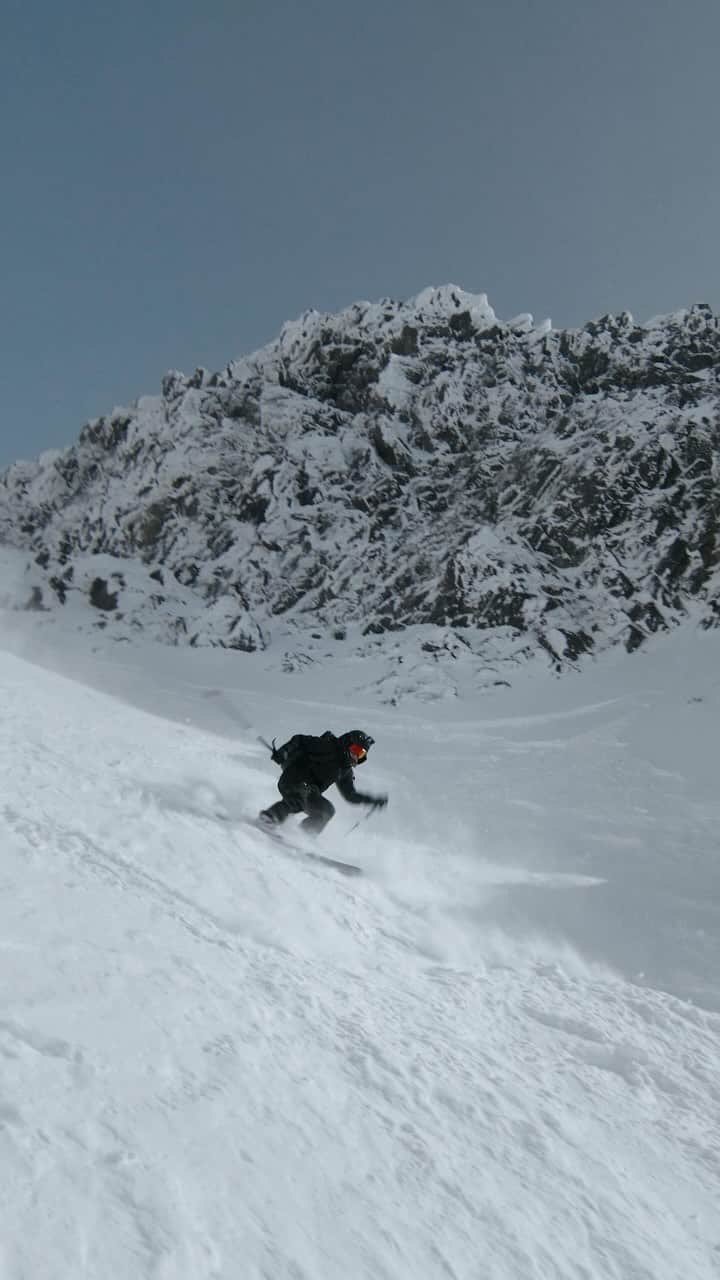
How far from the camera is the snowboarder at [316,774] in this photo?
7.41m

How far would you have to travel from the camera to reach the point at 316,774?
762 centimetres

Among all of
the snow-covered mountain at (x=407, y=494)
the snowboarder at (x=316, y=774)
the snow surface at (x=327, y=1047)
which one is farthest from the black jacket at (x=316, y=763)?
the snow-covered mountain at (x=407, y=494)

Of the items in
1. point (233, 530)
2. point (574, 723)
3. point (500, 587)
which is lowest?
point (574, 723)

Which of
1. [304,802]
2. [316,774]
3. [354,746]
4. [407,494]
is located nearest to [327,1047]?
[304,802]

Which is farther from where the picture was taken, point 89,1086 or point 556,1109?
point 556,1109

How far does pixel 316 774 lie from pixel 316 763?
116mm

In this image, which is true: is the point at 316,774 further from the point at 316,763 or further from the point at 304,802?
the point at 304,802

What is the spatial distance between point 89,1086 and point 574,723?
25.3m

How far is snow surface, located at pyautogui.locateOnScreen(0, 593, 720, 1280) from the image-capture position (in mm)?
1986

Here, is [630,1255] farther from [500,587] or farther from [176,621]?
[176,621]

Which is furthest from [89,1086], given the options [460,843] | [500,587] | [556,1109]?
[500,587]

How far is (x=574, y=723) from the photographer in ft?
85.3

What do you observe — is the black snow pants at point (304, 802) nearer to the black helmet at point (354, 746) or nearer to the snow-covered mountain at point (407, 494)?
the black helmet at point (354, 746)

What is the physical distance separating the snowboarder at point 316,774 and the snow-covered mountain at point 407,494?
90.3ft
